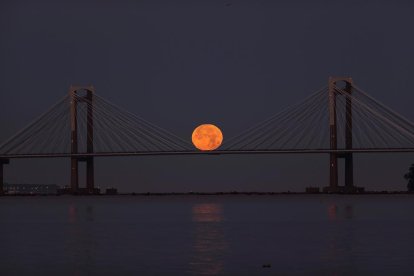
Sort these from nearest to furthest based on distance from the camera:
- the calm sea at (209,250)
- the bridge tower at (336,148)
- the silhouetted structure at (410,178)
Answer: the calm sea at (209,250)
the bridge tower at (336,148)
the silhouetted structure at (410,178)

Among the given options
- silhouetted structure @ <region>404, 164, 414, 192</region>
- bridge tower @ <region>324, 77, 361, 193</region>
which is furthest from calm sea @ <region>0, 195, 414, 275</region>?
silhouetted structure @ <region>404, 164, 414, 192</region>

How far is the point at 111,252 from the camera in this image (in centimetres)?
1994

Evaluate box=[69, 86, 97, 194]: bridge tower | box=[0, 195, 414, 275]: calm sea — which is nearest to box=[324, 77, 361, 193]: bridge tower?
box=[69, 86, 97, 194]: bridge tower

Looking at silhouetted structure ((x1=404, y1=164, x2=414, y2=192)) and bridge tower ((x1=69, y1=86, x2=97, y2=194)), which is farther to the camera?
silhouetted structure ((x1=404, y1=164, x2=414, y2=192))

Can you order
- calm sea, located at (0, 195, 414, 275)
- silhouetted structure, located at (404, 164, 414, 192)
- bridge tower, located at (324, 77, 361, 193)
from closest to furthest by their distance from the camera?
calm sea, located at (0, 195, 414, 275), bridge tower, located at (324, 77, 361, 193), silhouetted structure, located at (404, 164, 414, 192)

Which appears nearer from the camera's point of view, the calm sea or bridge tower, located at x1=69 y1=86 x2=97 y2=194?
the calm sea

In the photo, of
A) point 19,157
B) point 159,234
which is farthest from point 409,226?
point 19,157

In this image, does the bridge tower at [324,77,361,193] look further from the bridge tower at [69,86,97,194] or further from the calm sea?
the calm sea

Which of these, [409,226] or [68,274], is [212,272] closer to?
[68,274]

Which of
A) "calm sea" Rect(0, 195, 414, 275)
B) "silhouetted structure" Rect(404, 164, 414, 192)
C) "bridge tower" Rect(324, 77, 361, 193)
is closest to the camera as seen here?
"calm sea" Rect(0, 195, 414, 275)

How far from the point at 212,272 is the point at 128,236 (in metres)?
9.73

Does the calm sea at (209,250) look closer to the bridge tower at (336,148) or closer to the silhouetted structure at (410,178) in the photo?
the bridge tower at (336,148)

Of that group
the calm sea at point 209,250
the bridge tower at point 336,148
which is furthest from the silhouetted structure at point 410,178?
the calm sea at point 209,250

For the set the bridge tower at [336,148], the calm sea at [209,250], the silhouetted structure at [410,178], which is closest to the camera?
the calm sea at [209,250]
